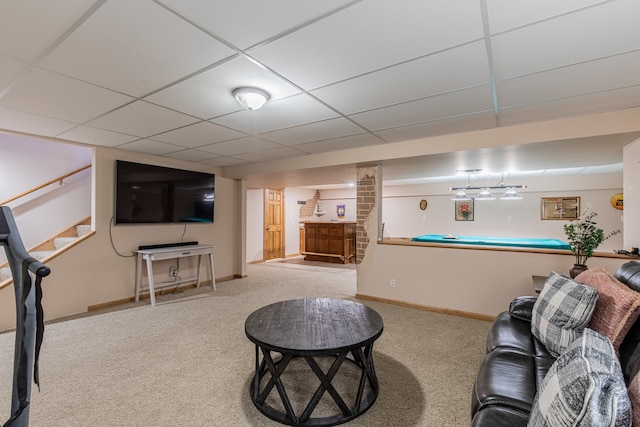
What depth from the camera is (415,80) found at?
206 cm

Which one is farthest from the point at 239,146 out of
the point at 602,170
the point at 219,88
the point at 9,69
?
the point at 602,170

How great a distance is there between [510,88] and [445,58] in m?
0.74

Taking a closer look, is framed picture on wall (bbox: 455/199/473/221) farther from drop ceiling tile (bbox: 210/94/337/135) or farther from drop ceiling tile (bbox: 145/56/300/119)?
drop ceiling tile (bbox: 145/56/300/119)

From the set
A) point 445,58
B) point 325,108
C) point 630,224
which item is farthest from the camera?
point 630,224

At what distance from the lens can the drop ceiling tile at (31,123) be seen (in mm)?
2742

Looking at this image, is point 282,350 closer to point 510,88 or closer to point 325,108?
point 325,108

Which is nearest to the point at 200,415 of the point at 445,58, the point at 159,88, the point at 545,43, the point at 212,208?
the point at 159,88

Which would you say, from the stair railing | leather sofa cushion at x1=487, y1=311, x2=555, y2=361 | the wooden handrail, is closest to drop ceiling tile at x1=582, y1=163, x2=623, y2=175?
leather sofa cushion at x1=487, y1=311, x2=555, y2=361

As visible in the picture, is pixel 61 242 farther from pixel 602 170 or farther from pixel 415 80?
pixel 602 170

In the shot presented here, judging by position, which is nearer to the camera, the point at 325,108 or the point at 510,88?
the point at 510,88

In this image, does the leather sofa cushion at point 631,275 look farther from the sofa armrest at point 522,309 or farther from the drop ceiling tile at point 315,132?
the drop ceiling tile at point 315,132

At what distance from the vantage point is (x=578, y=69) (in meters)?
1.90

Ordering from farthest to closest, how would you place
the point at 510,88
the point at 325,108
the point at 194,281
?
the point at 194,281 → the point at 325,108 → the point at 510,88

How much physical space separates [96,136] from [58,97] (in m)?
1.22
